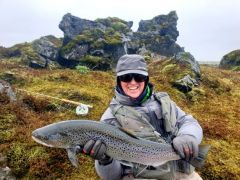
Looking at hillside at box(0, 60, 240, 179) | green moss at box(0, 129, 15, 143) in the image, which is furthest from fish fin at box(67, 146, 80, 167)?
green moss at box(0, 129, 15, 143)

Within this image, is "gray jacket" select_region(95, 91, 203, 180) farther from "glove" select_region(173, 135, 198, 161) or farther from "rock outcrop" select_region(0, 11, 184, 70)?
"rock outcrop" select_region(0, 11, 184, 70)

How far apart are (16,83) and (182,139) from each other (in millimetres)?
15249

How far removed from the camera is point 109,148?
698 cm

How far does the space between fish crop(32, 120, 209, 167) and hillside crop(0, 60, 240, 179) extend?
15.7 ft

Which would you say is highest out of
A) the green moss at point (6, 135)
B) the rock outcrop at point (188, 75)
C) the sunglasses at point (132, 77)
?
the sunglasses at point (132, 77)

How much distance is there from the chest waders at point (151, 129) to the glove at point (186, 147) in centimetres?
58

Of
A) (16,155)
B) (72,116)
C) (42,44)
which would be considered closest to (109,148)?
(16,155)

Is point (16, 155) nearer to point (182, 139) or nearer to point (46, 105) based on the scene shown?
point (46, 105)

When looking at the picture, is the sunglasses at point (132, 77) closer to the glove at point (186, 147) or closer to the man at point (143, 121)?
the man at point (143, 121)

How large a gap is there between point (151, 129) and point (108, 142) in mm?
1375

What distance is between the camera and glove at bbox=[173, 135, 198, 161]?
23.9ft

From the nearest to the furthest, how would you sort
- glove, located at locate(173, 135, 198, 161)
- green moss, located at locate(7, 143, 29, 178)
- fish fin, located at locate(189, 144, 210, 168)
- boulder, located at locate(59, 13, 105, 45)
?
glove, located at locate(173, 135, 198, 161), fish fin, located at locate(189, 144, 210, 168), green moss, located at locate(7, 143, 29, 178), boulder, located at locate(59, 13, 105, 45)

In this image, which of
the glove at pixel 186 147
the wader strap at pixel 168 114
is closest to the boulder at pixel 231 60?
the wader strap at pixel 168 114

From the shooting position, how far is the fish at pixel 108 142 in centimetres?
670
